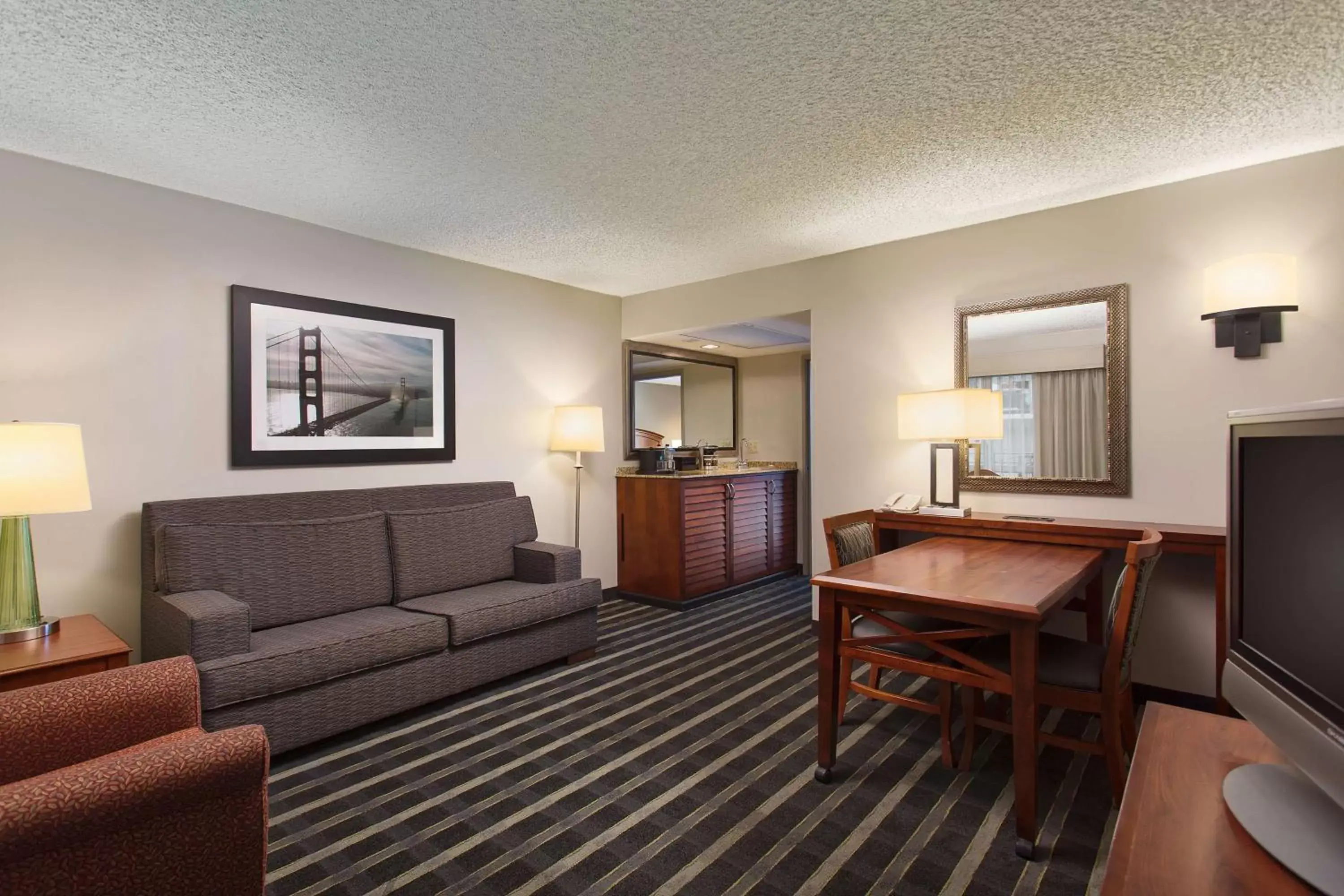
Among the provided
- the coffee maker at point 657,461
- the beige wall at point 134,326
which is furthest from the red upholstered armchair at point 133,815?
the coffee maker at point 657,461

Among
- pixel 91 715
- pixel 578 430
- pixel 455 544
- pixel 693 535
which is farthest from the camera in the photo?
pixel 693 535

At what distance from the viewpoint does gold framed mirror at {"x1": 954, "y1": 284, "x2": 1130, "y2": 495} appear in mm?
3066

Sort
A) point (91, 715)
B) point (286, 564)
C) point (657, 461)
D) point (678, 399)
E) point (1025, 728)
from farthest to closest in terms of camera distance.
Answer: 1. point (678, 399)
2. point (657, 461)
3. point (286, 564)
4. point (1025, 728)
5. point (91, 715)

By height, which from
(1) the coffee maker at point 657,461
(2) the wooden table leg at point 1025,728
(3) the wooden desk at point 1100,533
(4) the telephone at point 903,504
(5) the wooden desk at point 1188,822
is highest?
(1) the coffee maker at point 657,461

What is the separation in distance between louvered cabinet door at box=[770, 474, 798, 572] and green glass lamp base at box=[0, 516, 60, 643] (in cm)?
447

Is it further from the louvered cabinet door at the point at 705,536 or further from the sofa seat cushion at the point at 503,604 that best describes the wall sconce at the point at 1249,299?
the sofa seat cushion at the point at 503,604

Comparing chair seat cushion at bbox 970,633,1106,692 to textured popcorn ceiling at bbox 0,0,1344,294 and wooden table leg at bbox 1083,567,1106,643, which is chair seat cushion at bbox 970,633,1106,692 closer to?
wooden table leg at bbox 1083,567,1106,643

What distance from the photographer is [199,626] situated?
2.34 meters

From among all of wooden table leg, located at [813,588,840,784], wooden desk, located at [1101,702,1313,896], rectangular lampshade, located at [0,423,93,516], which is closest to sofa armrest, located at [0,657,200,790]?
rectangular lampshade, located at [0,423,93,516]

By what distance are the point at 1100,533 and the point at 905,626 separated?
96 cm

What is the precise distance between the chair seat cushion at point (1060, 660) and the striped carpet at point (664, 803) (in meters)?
0.43

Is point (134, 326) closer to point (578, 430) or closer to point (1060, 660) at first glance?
point (578, 430)

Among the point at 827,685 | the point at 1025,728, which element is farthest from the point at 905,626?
the point at 1025,728

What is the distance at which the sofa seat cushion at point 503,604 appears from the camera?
9.96 ft
